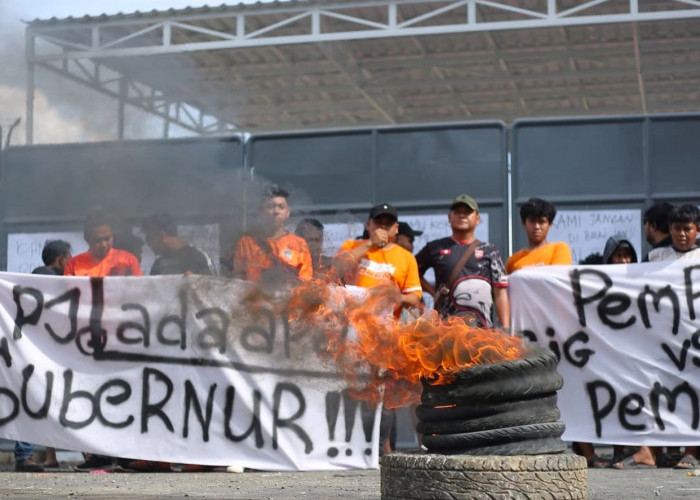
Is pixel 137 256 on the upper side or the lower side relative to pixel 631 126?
lower

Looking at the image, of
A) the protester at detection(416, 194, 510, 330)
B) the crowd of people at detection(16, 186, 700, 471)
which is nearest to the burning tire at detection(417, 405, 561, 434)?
the crowd of people at detection(16, 186, 700, 471)

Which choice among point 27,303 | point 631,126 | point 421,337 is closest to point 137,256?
point 27,303

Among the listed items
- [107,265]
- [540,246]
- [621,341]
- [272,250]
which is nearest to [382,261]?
[272,250]

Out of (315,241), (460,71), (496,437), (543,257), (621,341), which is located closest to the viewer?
(496,437)

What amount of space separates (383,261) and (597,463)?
7.40ft

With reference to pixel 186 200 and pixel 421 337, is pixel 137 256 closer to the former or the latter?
pixel 186 200

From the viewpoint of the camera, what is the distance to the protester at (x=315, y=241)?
7551mm

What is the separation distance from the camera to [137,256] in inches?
356

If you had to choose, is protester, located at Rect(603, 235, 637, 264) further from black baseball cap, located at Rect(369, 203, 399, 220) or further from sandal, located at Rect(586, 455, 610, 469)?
black baseball cap, located at Rect(369, 203, 399, 220)

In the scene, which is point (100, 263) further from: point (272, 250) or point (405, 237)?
point (405, 237)

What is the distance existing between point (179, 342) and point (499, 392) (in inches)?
145

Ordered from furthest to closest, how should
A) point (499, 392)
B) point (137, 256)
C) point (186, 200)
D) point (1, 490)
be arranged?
point (137, 256) < point (186, 200) < point (1, 490) < point (499, 392)

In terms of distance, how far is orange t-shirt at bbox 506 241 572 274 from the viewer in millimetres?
9031

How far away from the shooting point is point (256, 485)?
287 inches
